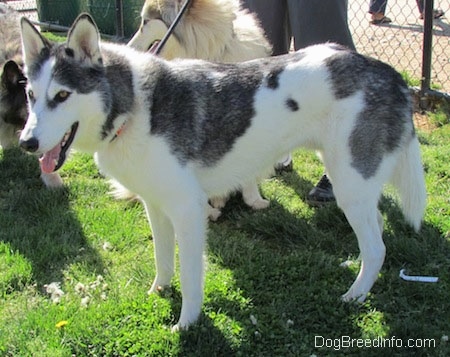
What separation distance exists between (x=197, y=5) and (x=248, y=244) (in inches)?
75.3

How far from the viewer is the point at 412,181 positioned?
3168mm

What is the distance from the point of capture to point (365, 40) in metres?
8.77

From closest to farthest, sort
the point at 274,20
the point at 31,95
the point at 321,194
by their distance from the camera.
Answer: the point at 31,95 < the point at 321,194 < the point at 274,20

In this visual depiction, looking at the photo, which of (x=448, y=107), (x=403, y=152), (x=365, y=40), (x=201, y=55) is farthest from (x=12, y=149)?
(x=365, y=40)

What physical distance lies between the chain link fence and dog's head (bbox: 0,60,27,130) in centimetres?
401

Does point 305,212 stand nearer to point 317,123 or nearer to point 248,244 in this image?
point 248,244

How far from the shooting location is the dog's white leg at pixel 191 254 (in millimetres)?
2799

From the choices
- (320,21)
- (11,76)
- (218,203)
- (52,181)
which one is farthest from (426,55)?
(11,76)

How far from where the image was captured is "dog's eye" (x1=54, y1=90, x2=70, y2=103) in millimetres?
2477

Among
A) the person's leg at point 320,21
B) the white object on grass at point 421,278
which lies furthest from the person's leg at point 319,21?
the white object on grass at point 421,278

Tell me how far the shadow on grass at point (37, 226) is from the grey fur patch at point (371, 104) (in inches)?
69.3

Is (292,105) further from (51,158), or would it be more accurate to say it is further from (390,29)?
(390,29)

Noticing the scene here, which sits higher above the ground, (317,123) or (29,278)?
(317,123)

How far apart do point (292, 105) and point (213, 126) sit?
16.7 inches
